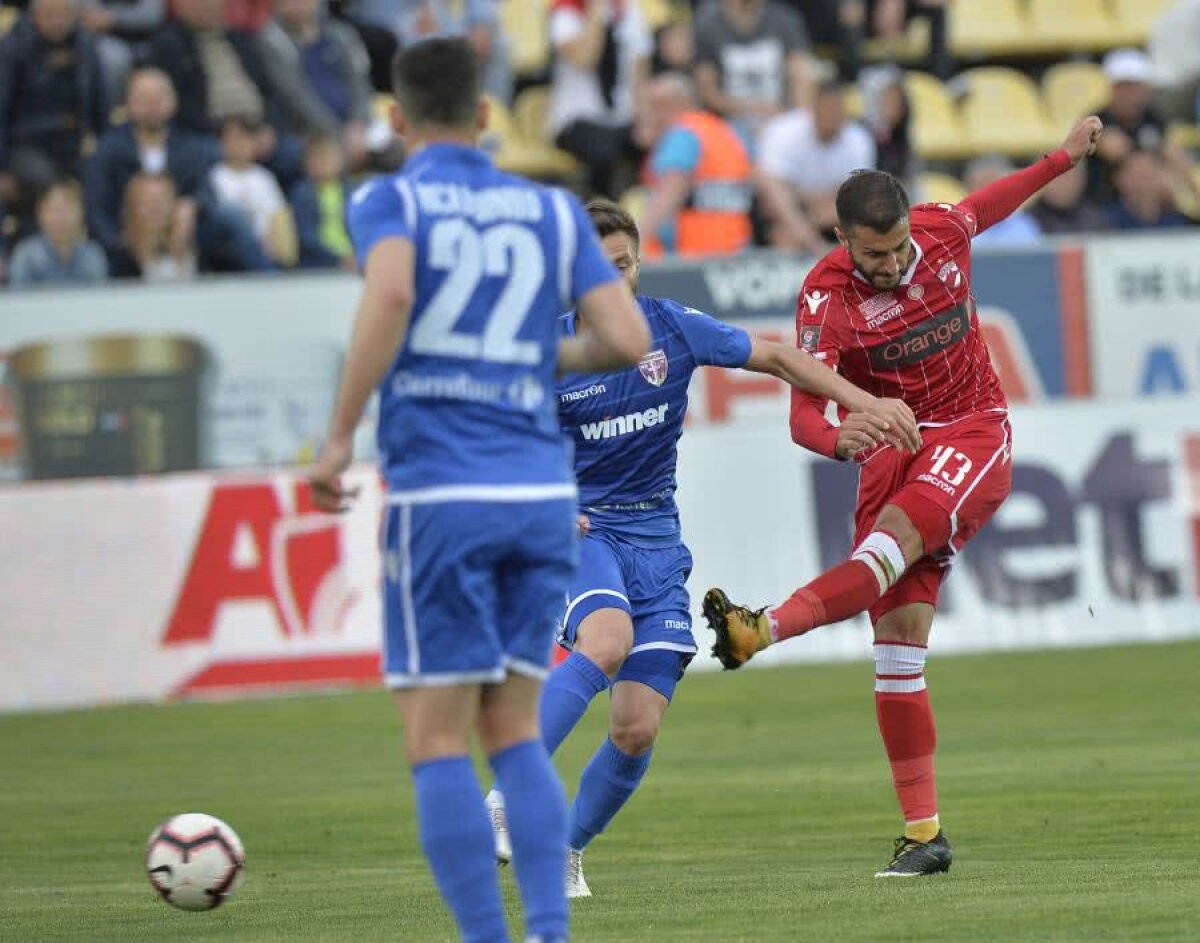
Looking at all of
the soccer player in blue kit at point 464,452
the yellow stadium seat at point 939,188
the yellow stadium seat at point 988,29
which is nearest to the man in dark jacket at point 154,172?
the yellow stadium seat at point 939,188

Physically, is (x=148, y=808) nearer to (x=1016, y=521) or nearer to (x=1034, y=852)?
(x=1034, y=852)

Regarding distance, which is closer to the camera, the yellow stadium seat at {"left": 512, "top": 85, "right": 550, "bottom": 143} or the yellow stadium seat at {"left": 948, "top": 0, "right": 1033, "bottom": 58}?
the yellow stadium seat at {"left": 512, "top": 85, "right": 550, "bottom": 143}

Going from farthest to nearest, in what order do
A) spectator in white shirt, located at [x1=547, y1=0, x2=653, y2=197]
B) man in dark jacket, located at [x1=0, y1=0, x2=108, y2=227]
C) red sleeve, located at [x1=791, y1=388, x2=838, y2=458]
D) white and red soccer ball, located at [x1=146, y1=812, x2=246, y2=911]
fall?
1. spectator in white shirt, located at [x1=547, y1=0, x2=653, y2=197]
2. man in dark jacket, located at [x1=0, y1=0, x2=108, y2=227]
3. red sleeve, located at [x1=791, y1=388, x2=838, y2=458]
4. white and red soccer ball, located at [x1=146, y1=812, x2=246, y2=911]

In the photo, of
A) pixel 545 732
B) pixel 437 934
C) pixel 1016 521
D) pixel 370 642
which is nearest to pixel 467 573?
pixel 437 934

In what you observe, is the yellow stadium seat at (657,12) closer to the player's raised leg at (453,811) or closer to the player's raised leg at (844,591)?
the player's raised leg at (844,591)

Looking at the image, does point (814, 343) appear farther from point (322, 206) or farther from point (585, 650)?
point (322, 206)

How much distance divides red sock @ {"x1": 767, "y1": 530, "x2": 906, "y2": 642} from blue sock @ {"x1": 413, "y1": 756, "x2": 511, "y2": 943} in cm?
254

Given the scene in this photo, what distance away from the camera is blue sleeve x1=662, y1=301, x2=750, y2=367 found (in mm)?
7520

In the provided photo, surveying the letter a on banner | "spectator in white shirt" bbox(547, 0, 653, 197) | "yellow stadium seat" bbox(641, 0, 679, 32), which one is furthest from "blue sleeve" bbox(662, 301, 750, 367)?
"yellow stadium seat" bbox(641, 0, 679, 32)

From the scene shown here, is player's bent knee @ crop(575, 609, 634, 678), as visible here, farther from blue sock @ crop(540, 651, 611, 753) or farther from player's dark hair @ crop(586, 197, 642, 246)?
player's dark hair @ crop(586, 197, 642, 246)

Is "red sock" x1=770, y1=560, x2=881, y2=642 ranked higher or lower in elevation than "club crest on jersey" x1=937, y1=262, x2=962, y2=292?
lower

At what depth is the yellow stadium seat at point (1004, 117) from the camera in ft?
72.7

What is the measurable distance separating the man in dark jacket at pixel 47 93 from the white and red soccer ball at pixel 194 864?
10762 millimetres

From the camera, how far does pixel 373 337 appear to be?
207 inches
